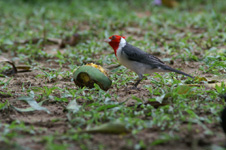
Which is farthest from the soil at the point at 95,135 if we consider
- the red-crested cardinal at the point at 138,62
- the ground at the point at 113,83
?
the red-crested cardinal at the point at 138,62

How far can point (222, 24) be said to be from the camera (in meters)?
7.64

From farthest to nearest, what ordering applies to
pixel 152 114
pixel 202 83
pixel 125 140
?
pixel 202 83, pixel 152 114, pixel 125 140

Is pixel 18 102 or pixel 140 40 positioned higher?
pixel 140 40

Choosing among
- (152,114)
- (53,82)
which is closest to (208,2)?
(53,82)

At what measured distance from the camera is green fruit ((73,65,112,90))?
13.1 feet

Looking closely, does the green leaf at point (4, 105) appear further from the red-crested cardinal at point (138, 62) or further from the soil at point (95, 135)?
the red-crested cardinal at point (138, 62)

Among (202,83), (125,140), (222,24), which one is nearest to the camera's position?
(125,140)

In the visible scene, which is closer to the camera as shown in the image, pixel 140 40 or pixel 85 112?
pixel 85 112

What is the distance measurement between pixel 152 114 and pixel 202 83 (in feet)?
4.42

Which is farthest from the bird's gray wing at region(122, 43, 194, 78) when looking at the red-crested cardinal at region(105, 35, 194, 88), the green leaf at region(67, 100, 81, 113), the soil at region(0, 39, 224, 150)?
the green leaf at region(67, 100, 81, 113)

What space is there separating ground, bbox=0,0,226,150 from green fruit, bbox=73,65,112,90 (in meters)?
0.12

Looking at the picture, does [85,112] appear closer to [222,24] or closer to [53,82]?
[53,82]

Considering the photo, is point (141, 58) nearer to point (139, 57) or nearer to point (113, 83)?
point (139, 57)

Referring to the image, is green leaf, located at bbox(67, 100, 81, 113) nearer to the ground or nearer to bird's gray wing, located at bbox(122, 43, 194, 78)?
the ground
